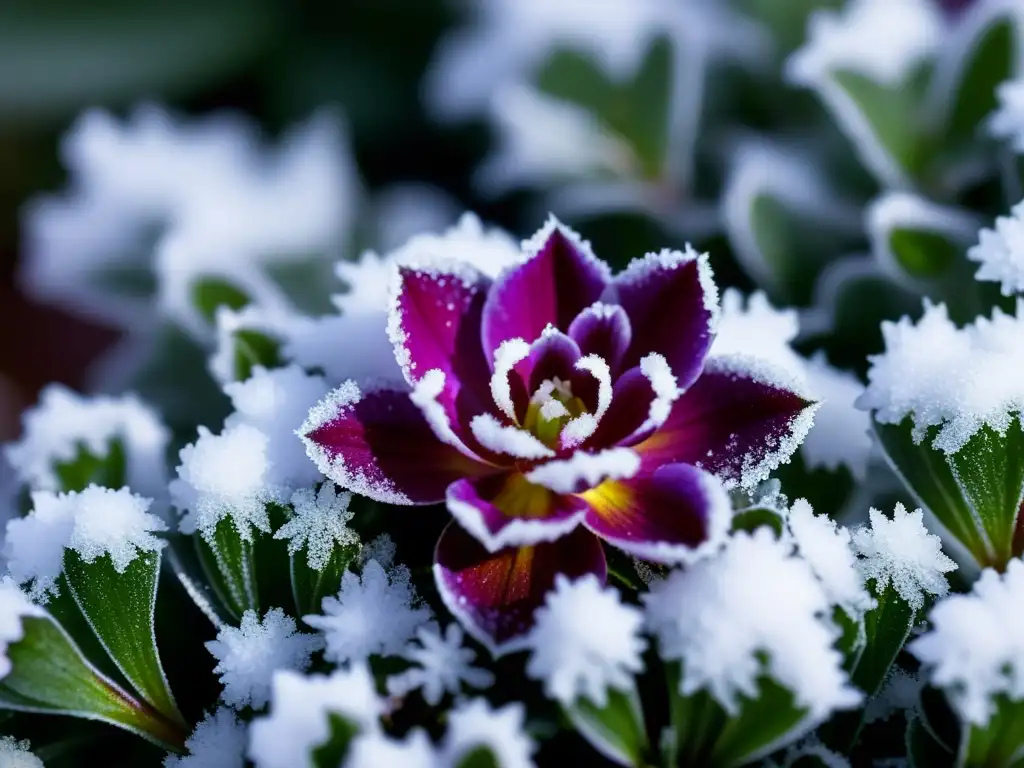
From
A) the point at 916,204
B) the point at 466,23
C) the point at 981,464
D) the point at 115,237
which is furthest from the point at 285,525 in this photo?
the point at 466,23

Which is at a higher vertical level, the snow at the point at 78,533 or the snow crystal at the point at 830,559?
the snow crystal at the point at 830,559

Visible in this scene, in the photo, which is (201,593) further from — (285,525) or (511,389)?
(511,389)

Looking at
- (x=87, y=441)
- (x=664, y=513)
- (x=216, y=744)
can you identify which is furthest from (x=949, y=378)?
(x=87, y=441)

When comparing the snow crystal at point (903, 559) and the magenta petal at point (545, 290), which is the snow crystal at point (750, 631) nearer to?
the snow crystal at point (903, 559)

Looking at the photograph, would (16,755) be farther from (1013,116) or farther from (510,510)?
(1013,116)

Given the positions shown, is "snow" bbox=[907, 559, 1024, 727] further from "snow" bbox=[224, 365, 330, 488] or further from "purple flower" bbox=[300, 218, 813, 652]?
"snow" bbox=[224, 365, 330, 488]

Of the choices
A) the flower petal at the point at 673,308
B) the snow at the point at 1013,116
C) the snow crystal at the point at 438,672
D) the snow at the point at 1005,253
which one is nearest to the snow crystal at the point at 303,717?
the snow crystal at the point at 438,672

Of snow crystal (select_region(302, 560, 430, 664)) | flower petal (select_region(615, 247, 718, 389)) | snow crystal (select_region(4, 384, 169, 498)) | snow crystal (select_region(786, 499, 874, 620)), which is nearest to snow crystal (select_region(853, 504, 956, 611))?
snow crystal (select_region(786, 499, 874, 620))
